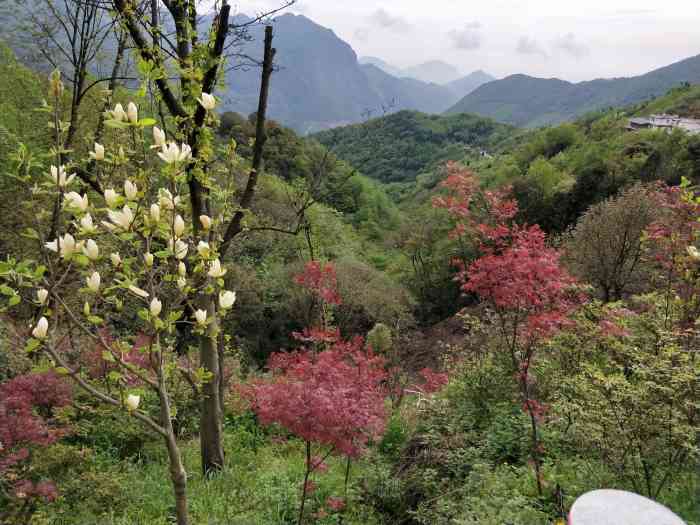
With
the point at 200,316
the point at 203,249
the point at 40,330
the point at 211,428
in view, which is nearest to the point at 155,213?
the point at 203,249

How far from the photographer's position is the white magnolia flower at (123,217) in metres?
2.06

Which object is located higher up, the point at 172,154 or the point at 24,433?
the point at 172,154

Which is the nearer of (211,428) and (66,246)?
(66,246)

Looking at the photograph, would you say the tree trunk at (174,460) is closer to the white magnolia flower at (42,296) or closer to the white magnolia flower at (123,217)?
the white magnolia flower at (42,296)

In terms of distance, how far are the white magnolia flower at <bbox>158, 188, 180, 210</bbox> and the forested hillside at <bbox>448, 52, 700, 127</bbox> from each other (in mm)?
153754

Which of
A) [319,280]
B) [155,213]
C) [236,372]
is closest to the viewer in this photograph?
[155,213]

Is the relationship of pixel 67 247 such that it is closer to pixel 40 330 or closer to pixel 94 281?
pixel 94 281

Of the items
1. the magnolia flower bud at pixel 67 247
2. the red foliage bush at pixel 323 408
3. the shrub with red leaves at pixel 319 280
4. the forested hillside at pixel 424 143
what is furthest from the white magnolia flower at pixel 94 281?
the forested hillside at pixel 424 143

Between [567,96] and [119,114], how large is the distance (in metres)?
209

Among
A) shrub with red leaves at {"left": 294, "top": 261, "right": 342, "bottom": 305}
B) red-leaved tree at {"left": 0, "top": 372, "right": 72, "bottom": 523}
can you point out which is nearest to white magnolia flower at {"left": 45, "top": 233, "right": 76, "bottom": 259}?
red-leaved tree at {"left": 0, "top": 372, "right": 72, "bottom": 523}

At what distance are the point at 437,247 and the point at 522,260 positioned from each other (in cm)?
2305

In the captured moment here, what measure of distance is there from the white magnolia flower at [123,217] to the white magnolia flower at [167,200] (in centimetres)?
19

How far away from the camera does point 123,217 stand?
2.08m

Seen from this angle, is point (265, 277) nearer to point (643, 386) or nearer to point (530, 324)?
point (530, 324)
